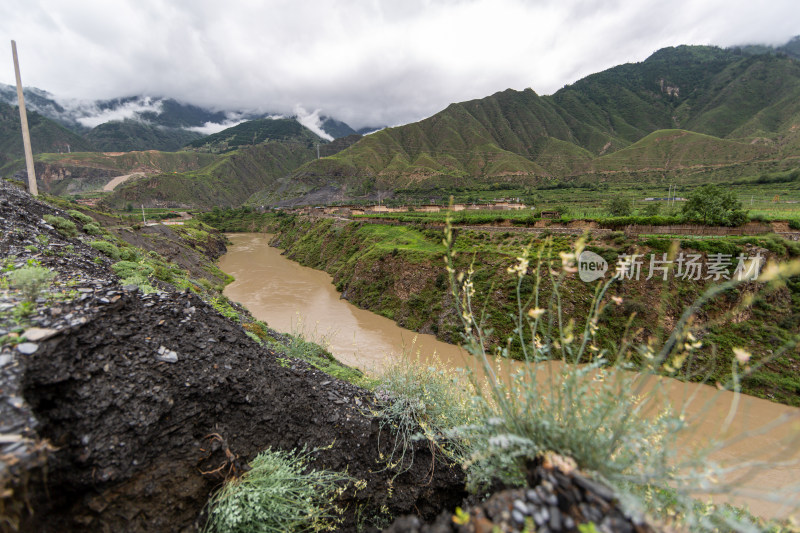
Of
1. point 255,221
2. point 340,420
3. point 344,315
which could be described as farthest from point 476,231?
point 255,221

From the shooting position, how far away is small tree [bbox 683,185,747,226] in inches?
840

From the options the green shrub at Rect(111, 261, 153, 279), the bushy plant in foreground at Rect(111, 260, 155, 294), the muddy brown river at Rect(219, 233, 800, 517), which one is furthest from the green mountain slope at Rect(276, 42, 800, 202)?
the bushy plant in foreground at Rect(111, 260, 155, 294)

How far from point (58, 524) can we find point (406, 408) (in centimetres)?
500

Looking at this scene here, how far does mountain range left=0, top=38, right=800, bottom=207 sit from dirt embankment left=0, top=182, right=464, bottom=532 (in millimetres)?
96902

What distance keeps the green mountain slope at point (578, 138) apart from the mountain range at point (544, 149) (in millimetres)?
548

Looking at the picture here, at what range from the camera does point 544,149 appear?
14050 cm

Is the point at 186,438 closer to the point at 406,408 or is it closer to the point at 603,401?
the point at 406,408

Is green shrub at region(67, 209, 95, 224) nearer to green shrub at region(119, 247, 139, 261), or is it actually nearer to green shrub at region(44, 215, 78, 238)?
green shrub at region(44, 215, 78, 238)

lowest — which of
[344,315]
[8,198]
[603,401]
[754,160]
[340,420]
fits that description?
[344,315]

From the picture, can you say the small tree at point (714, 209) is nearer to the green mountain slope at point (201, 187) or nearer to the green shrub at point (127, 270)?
the green shrub at point (127, 270)

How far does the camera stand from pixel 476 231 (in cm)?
3114

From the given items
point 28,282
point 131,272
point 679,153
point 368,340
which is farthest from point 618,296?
point 679,153

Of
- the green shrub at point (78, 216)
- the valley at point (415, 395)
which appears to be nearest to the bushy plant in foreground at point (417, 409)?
the valley at point (415, 395)

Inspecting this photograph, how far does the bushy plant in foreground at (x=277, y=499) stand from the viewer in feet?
13.6
